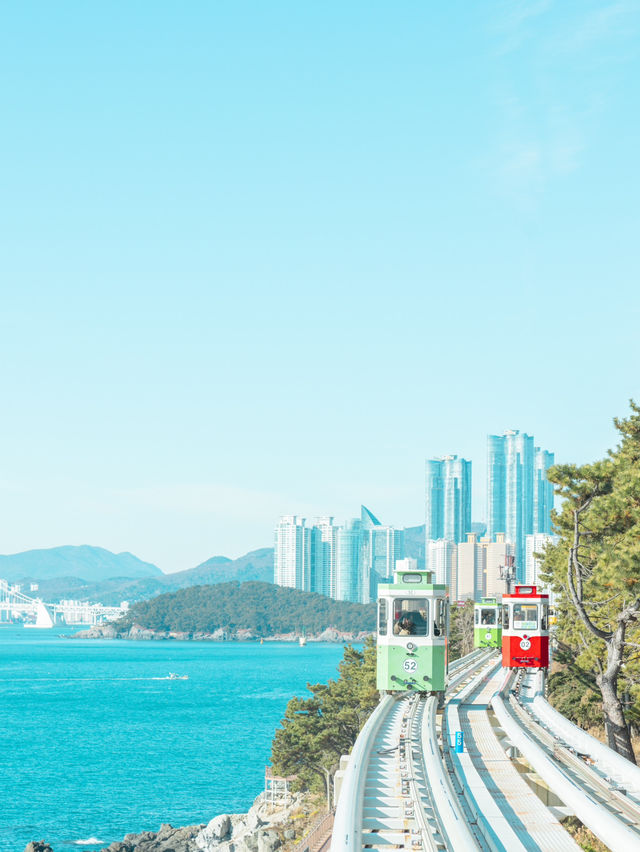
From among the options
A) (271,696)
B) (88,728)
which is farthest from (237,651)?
(88,728)

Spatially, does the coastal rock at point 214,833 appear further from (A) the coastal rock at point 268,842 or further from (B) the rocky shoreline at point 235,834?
(A) the coastal rock at point 268,842

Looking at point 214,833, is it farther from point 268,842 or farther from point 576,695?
point 576,695

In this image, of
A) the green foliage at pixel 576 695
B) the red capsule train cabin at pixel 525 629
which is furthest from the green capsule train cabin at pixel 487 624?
the red capsule train cabin at pixel 525 629

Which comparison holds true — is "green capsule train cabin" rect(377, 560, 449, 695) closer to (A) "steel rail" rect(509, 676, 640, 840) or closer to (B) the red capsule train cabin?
(A) "steel rail" rect(509, 676, 640, 840)

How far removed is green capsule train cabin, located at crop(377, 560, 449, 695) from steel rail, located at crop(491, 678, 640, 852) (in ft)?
5.22

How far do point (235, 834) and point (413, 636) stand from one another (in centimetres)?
2411

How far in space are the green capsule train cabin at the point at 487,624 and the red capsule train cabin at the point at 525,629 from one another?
13.8 m

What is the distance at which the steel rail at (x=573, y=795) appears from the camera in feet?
25.6

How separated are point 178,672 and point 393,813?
117329mm

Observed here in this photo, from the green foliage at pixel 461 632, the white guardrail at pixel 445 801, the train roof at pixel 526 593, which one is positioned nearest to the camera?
the white guardrail at pixel 445 801

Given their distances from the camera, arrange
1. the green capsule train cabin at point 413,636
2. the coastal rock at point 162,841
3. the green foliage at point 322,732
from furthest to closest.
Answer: the green foliage at point 322,732
the coastal rock at point 162,841
the green capsule train cabin at point 413,636

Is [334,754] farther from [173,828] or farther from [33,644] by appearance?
[33,644]

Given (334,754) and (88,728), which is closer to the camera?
(334,754)

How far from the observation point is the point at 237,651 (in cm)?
17300
